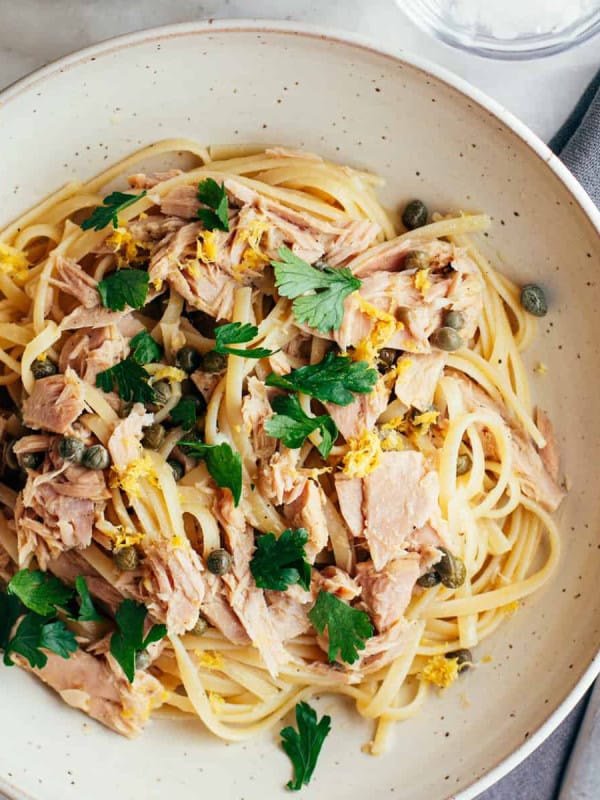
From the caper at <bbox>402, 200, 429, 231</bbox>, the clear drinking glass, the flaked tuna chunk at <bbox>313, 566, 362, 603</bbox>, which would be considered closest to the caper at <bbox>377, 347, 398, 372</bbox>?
the caper at <bbox>402, 200, 429, 231</bbox>

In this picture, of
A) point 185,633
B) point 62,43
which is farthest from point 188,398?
point 62,43

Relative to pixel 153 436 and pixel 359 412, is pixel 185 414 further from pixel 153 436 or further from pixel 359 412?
pixel 359 412

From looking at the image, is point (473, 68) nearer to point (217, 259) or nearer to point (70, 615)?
point (217, 259)

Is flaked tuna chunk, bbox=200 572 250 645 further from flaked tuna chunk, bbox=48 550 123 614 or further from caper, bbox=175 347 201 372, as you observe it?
caper, bbox=175 347 201 372

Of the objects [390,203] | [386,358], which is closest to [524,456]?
[386,358]

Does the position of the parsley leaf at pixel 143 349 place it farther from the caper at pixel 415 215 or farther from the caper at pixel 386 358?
the caper at pixel 415 215
